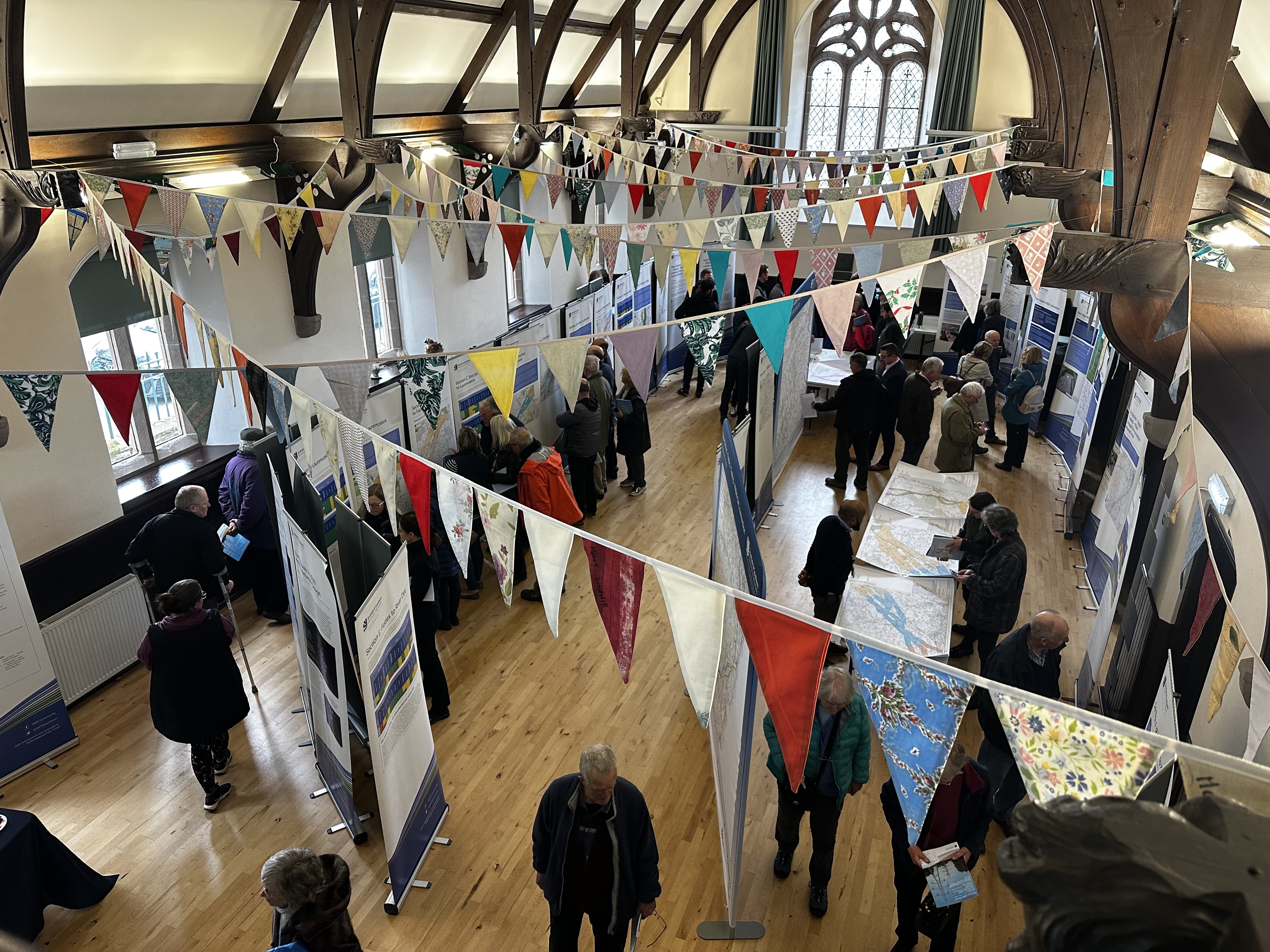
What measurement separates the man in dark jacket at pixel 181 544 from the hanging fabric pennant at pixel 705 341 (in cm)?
293

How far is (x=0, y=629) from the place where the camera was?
438 cm

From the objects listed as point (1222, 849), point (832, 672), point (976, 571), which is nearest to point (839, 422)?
point (976, 571)

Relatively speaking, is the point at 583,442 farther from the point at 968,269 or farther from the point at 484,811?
the point at 968,269

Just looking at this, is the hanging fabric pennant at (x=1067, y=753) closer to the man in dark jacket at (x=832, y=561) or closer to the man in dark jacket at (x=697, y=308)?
the man in dark jacket at (x=832, y=561)

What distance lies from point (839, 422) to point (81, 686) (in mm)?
6176

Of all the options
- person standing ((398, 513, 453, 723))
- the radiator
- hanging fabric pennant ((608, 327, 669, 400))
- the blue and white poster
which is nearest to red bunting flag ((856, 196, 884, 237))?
hanging fabric pennant ((608, 327, 669, 400))

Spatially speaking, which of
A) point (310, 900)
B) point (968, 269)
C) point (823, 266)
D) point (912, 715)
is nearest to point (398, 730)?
point (310, 900)

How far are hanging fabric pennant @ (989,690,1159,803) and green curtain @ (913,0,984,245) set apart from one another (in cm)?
1150

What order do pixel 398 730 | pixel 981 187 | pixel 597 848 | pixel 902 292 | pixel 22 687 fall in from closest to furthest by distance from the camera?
1. pixel 597 848
2. pixel 398 730
3. pixel 902 292
4. pixel 22 687
5. pixel 981 187

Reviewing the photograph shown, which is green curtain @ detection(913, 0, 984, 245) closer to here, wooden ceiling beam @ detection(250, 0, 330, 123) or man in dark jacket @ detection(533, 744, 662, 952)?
→ wooden ceiling beam @ detection(250, 0, 330, 123)

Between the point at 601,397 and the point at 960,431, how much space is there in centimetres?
303

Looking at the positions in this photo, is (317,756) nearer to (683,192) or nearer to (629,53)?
(683,192)

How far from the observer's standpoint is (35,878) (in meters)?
3.51

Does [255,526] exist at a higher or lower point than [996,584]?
lower
